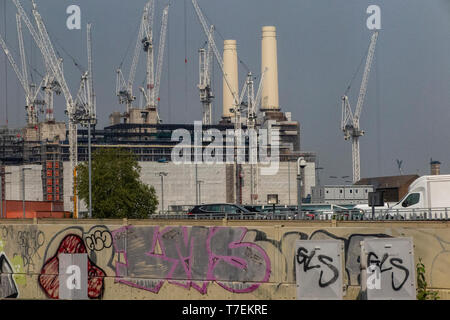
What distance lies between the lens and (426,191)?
51.0 meters

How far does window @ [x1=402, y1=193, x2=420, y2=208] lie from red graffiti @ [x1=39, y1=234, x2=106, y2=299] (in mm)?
20364

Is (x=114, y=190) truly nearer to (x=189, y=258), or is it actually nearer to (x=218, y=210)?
(x=218, y=210)

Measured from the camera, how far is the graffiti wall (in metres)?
35.1

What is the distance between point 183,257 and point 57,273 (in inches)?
303

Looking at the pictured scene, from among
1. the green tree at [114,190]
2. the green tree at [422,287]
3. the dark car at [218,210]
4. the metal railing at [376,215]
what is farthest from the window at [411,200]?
the green tree at [114,190]

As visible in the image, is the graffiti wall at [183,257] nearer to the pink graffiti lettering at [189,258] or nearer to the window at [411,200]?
the pink graffiti lettering at [189,258]

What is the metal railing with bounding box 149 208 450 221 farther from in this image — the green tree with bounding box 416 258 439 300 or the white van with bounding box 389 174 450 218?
the green tree with bounding box 416 258 439 300

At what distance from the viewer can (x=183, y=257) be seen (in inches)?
1588

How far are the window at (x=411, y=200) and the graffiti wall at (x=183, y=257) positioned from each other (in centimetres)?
1699

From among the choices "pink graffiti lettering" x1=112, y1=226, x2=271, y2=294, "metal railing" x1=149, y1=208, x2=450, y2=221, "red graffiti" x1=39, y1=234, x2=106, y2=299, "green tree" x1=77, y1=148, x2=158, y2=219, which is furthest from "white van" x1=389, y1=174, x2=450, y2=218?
"green tree" x1=77, y1=148, x2=158, y2=219

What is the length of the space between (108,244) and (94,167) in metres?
80.7

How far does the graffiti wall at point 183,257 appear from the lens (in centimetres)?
3509

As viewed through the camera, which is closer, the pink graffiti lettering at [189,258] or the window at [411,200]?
Answer: the pink graffiti lettering at [189,258]
